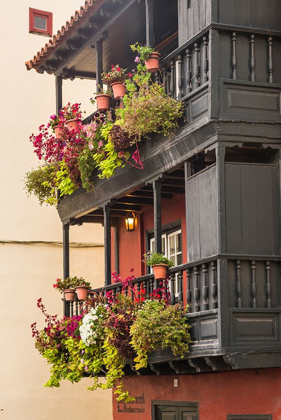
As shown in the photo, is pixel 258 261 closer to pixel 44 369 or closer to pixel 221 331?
pixel 221 331

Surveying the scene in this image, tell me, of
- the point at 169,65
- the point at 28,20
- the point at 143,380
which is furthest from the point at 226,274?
the point at 28,20

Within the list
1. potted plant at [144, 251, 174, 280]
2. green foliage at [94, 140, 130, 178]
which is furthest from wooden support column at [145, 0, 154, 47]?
potted plant at [144, 251, 174, 280]

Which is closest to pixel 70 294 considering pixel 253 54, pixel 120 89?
pixel 120 89

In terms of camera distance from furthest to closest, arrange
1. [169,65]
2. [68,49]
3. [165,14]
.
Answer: [68,49] → [165,14] → [169,65]

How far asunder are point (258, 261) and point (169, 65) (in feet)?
11.7

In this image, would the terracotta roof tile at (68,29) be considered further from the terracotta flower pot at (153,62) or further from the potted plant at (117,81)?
the terracotta flower pot at (153,62)

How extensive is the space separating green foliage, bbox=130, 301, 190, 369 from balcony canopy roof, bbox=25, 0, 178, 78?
5.42m

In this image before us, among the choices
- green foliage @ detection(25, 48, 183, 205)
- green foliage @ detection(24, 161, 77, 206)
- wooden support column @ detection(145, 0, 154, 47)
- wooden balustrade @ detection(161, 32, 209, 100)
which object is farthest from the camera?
green foliage @ detection(24, 161, 77, 206)

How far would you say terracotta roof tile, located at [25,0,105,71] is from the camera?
15570 mm

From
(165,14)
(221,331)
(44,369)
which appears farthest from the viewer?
(44,369)

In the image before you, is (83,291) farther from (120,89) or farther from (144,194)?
(120,89)

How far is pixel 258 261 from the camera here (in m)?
12.0

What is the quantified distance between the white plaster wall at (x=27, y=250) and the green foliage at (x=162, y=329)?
288 inches

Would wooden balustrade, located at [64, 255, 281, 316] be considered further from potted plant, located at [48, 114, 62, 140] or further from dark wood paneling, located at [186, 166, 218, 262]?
potted plant, located at [48, 114, 62, 140]
